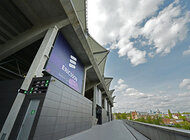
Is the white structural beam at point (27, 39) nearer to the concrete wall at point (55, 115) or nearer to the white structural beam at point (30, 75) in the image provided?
the white structural beam at point (30, 75)

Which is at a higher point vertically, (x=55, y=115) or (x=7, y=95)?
(x=7, y=95)

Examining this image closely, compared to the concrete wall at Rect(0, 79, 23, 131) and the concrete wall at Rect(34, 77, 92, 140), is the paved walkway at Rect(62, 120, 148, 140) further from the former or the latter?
the concrete wall at Rect(0, 79, 23, 131)

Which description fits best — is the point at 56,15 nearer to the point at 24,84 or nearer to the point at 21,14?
the point at 21,14

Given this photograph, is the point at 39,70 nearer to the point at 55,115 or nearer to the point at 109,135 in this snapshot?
the point at 55,115

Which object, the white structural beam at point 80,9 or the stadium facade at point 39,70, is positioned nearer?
the stadium facade at point 39,70

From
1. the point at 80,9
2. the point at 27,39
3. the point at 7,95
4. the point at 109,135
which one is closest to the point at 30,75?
the point at 7,95

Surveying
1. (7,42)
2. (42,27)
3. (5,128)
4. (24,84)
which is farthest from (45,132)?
(7,42)

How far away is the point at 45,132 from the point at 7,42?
29.2 feet

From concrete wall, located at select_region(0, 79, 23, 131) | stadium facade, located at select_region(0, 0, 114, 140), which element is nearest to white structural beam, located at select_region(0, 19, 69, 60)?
stadium facade, located at select_region(0, 0, 114, 140)

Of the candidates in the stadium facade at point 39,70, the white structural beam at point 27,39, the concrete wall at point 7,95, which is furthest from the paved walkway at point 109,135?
the white structural beam at point 27,39

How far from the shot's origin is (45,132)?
408 centimetres

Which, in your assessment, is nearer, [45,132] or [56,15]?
[45,132]

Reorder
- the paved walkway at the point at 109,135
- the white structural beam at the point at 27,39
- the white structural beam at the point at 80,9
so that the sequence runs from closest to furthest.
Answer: the paved walkway at the point at 109,135 < the white structural beam at the point at 27,39 < the white structural beam at the point at 80,9

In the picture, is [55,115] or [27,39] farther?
[27,39]
